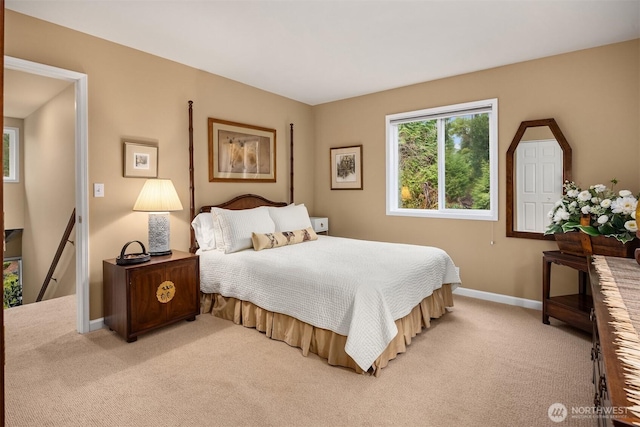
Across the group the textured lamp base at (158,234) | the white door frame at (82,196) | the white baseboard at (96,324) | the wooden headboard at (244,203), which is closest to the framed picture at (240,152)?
the wooden headboard at (244,203)

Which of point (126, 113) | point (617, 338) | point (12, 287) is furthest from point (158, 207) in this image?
point (12, 287)

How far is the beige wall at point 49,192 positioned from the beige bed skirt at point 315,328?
2.56m

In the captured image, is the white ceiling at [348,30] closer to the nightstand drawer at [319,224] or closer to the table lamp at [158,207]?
the table lamp at [158,207]

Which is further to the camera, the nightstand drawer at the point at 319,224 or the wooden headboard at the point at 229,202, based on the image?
the nightstand drawer at the point at 319,224

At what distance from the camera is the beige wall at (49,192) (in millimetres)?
4441

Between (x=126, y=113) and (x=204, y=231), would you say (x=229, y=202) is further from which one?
(x=126, y=113)

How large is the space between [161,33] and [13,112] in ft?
13.5

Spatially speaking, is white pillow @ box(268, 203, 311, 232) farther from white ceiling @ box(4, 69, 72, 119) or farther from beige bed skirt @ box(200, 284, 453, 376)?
white ceiling @ box(4, 69, 72, 119)

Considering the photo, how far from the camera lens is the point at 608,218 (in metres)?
2.77

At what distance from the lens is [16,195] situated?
5680mm

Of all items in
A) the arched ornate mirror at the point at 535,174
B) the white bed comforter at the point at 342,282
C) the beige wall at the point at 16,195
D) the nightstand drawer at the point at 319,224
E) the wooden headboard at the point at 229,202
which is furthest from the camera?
the beige wall at the point at 16,195

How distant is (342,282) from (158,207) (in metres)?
1.81

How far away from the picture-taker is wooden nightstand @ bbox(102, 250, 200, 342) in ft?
9.04

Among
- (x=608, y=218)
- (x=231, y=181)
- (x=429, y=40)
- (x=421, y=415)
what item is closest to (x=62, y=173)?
(x=231, y=181)
